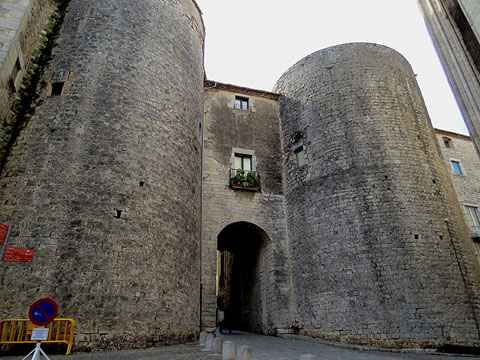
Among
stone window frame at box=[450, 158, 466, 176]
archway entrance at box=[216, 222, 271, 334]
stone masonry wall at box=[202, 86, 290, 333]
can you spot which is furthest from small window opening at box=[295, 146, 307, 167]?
stone window frame at box=[450, 158, 466, 176]

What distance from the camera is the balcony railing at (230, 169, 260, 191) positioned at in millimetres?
13414

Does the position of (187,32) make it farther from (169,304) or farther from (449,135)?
(449,135)

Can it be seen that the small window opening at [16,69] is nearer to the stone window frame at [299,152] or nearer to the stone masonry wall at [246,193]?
the stone masonry wall at [246,193]

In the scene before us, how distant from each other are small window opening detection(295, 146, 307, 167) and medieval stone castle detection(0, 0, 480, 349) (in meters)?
0.06

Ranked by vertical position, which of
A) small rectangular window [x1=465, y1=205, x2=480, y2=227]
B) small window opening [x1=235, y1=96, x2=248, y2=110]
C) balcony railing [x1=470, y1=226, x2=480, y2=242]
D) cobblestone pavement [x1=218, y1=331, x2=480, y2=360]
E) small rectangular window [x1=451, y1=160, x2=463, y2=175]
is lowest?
cobblestone pavement [x1=218, y1=331, x2=480, y2=360]

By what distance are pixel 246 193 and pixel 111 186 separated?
6.19 meters

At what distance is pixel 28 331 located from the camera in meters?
6.38

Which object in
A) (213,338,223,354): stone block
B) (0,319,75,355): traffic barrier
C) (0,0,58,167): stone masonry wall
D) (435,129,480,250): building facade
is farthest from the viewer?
(435,129,480,250): building facade

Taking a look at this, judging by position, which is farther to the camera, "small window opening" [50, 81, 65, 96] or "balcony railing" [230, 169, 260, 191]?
"balcony railing" [230, 169, 260, 191]

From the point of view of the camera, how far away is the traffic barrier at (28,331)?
6418 mm

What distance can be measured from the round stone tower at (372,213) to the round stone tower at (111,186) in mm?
4235

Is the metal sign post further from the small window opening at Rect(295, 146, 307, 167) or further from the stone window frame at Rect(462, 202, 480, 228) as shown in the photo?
the stone window frame at Rect(462, 202, 480, 228)

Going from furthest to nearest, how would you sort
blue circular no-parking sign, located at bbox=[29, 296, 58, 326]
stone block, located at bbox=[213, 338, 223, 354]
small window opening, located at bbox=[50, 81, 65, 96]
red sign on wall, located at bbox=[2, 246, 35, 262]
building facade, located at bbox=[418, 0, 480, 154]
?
small window opening, located at bbox=[50, 81, 65, 96], building facade, located at bbox=[418, 0, 480, 154], stone block, located at bbox=[213, 338, 223, 354], red sign on wall, located at bbox=[2, 246, 35, 262], blue circular no-parking sign, located at bbox=[29, 296, 58, 326]

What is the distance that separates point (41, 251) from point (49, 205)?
108cm
